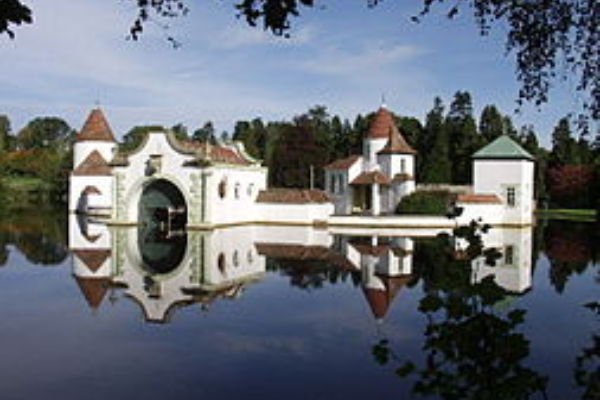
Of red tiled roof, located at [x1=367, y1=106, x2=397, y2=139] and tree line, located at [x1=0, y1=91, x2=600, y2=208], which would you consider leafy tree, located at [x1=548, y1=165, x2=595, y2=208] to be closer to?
tree line, located at [x1=0, y1=91, x2=600, y2=208]

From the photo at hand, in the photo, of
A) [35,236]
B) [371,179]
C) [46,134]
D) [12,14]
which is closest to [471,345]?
[12,14]

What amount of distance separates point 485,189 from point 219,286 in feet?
79.5

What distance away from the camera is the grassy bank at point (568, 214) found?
43.6 metres

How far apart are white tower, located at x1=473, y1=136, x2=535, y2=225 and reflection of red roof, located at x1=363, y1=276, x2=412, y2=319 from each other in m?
20.6

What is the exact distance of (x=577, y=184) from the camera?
163 feet

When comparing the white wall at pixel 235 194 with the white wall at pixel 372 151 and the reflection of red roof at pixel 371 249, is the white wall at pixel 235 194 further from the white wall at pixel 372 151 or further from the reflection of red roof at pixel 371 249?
the reflection of red roof at pixel 371 249

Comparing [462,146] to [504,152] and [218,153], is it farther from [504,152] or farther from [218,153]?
[218,153]

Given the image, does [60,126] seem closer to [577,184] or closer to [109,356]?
[577,184]

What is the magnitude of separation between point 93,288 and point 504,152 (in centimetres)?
2657

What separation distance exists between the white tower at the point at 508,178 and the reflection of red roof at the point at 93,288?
972 inches

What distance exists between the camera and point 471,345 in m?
3.42

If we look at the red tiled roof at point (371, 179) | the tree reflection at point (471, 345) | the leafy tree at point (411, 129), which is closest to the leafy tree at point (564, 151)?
the leafy tree at point (411, 129)

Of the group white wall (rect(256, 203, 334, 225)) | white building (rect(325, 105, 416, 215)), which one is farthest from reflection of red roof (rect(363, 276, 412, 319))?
white building (rect(325, 105, 416, 215))

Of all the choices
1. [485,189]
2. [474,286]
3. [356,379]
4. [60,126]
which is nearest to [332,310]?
[356,379]
